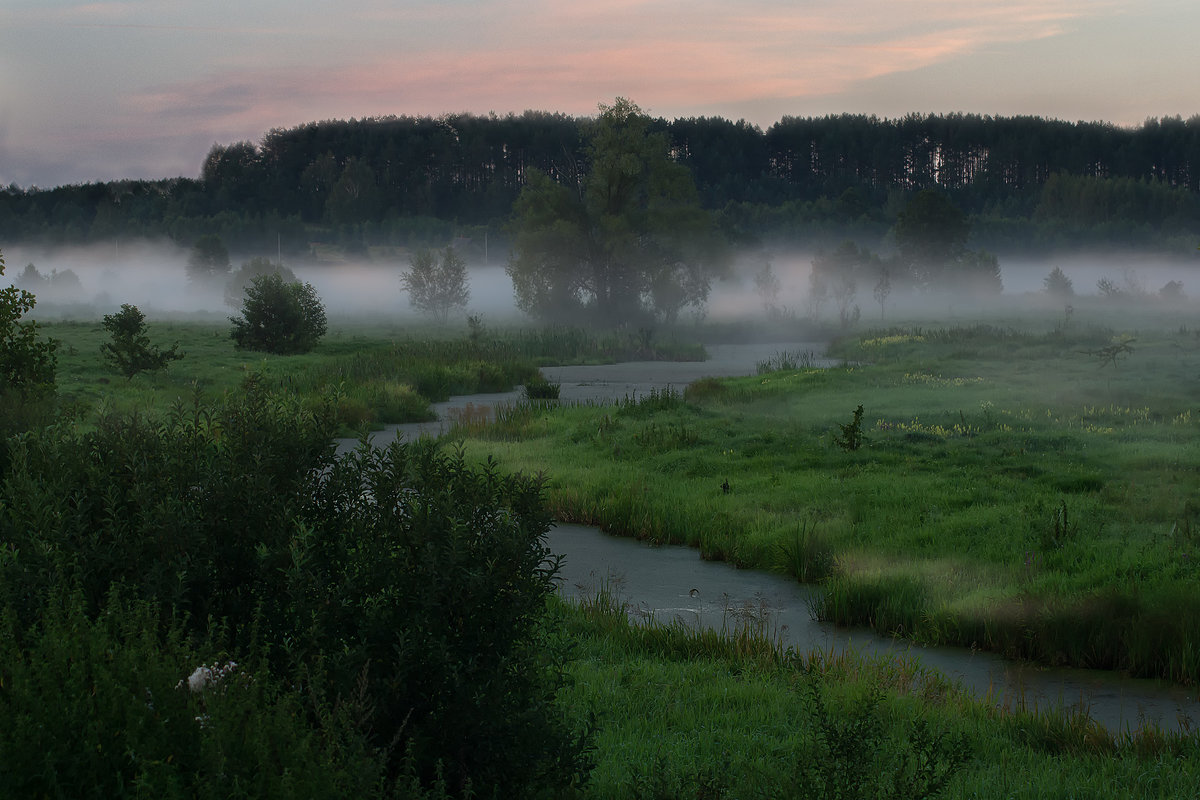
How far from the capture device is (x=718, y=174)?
170 meters

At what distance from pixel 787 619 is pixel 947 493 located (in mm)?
5258

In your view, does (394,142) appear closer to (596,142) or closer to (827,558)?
(596,142)

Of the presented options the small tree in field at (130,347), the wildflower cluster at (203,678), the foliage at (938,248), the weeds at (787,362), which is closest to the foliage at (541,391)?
the weeds at (787,362)

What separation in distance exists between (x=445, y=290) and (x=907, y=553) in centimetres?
7018

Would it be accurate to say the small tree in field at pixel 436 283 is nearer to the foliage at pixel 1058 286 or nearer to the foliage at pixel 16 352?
the foliage at pixel 1058 286

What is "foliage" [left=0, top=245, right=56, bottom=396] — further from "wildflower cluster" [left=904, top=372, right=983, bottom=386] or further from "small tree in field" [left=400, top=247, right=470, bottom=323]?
"small tree in field" [left=400, top=247, right=470, bottom=323]

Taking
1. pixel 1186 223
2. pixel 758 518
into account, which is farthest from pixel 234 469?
pixel 1186 223

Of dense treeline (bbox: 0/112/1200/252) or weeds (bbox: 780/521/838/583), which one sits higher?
dense treeline (bbox: 0/112/1200/252)

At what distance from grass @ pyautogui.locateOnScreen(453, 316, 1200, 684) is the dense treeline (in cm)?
13243

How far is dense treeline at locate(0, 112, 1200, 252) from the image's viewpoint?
159 meters

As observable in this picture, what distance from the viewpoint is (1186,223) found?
150000mm

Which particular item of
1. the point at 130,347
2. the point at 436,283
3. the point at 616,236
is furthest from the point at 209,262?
the point at 130,347

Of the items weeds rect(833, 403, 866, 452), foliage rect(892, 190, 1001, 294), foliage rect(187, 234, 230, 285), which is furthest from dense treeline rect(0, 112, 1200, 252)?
weeds rect(833, 403, 866, 452)

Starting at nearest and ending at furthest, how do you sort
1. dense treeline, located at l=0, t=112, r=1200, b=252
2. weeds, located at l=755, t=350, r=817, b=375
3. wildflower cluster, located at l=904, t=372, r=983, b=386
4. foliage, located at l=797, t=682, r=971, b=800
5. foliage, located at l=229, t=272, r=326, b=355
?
foliage, located at l=797, t=682, r=971, b=800
wildflower cluster, located at l=904, t=372, r=983, b=386
weeds, located at l=755, t=350, r=817, b=375
foliage, located at l=229, t=272, r=326, b=355
dense treeline, located at l=0, t=112, r=1200, b=252
